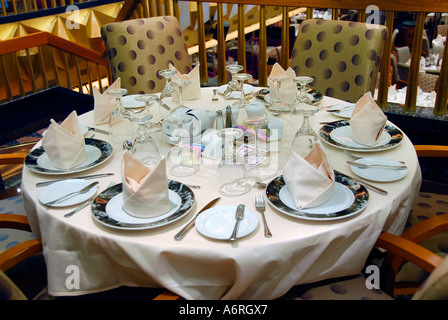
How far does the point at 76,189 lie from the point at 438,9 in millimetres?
2290

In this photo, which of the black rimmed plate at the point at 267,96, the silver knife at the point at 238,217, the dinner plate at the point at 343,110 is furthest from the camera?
the black rimmed plate at the point at 267,96

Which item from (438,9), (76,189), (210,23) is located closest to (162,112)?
(76,189)

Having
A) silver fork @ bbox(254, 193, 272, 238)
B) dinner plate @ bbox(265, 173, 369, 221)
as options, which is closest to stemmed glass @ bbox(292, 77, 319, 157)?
dinner plate @ bbox(265, 173, 369, 221)

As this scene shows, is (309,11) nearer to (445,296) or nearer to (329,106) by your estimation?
(329,106)

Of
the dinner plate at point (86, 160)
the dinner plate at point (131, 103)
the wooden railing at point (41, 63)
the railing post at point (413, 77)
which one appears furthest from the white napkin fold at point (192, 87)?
the wooden railing at point (41, 63)

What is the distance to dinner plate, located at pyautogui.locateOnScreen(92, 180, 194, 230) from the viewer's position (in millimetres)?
1225

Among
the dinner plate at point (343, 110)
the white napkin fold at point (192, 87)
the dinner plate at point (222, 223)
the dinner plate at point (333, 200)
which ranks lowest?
the dinner plate at point (222, 223)

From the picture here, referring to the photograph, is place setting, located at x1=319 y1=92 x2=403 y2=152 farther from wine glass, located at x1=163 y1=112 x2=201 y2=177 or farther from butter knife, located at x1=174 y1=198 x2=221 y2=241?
butter knife, located at x1=174 y1=198 x2=221 y2=241

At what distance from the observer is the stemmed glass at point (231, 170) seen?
1397 millimetres

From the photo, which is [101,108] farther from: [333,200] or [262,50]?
[262,50]

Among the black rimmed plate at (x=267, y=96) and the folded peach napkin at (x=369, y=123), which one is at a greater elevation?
the folded peach napkin at (x=369, y=123)

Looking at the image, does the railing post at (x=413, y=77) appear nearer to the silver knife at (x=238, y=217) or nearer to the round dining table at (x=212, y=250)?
the round dining table at (x=212, y=250)

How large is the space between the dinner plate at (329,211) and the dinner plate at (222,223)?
0.32 ft

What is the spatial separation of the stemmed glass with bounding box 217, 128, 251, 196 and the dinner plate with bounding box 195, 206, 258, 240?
121 millimetres
